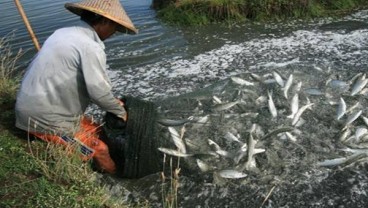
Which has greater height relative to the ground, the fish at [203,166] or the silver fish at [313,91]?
the silver fish at [313,91]

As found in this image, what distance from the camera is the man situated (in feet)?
13.2

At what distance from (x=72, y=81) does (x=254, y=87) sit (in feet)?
9.95

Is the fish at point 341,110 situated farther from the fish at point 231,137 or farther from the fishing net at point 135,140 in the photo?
the fishing net at point 135,140

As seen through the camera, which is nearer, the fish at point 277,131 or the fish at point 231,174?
the fish at point 231,174

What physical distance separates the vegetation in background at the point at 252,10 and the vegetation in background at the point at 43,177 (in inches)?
309

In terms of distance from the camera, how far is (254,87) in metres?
6.33

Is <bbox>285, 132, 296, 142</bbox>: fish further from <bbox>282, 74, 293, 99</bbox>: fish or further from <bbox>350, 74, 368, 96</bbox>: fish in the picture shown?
<bbox>350, 74, 368, 96</bbox>: fish

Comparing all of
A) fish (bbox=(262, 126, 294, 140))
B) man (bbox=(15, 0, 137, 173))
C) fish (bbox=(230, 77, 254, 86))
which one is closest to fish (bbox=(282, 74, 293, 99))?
fish (bbox=(230, 77, 254, 86))

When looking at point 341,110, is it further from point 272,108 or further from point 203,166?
point 203,166

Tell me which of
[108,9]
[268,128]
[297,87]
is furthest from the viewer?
[297,87]

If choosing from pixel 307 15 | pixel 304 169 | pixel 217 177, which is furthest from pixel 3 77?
pixel 307 15

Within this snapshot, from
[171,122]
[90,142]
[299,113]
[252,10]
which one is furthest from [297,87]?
[252,10]

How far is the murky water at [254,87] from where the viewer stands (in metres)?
4.47

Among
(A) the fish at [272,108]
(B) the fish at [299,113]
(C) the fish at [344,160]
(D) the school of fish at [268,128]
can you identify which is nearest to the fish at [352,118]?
(D) the school of fish at [268,128]
